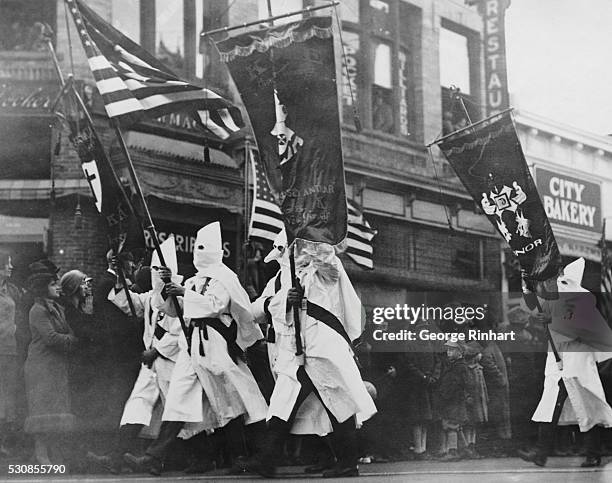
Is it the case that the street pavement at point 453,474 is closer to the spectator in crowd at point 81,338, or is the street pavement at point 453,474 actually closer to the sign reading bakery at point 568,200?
the spectator in crowd at point 81,338

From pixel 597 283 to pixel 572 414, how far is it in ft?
2.96

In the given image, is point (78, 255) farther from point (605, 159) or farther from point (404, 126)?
point (605, 159)

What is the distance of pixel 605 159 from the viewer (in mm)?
7086

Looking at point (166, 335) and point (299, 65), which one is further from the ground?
point (299, 65)

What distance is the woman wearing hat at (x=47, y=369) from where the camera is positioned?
5.98 metres

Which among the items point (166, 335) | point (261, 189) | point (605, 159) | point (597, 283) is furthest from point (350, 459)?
point (605, 159)

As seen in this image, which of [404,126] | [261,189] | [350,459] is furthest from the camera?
[404,126]

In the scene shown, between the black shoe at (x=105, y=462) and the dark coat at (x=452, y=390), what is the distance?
83.8 inches

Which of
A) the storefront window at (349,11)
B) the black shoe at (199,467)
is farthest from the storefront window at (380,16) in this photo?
the black shoe at (199,467)

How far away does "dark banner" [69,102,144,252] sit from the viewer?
6070mm

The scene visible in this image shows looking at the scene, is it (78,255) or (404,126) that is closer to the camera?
(78,255)

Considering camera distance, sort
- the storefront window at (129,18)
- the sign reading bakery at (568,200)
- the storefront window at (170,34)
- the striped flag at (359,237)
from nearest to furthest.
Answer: the storefront window at (129,18)
the storefront window at (170,34)
the striped flag at (359,237)
the sign reading bakery at (568,200)

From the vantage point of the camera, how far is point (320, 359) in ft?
19.5

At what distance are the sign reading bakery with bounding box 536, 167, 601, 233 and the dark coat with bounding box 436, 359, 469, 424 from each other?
1207 mm
